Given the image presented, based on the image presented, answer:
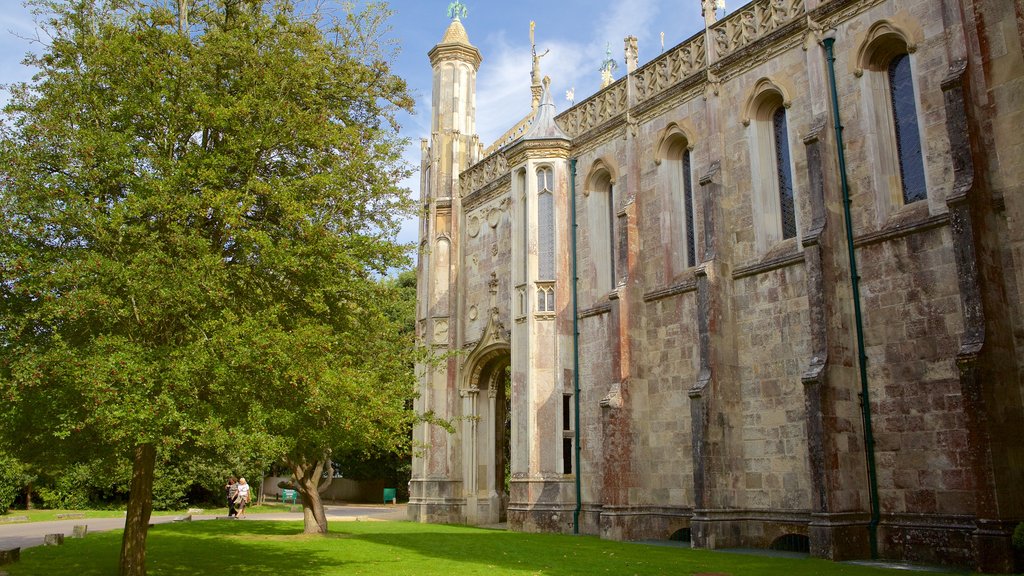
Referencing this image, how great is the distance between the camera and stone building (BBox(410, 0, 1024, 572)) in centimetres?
1339

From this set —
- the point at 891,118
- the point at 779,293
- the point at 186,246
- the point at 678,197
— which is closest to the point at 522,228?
the point at 678,197

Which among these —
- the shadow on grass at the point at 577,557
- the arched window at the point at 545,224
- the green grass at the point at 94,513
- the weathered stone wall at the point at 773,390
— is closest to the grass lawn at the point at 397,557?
the shadow on grass at the point at 577,557

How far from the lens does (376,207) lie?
1371 cm

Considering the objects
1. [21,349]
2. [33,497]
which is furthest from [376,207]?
[33,497]

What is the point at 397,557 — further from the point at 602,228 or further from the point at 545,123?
the point at 545,123

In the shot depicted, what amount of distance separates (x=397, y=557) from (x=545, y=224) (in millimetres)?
11660

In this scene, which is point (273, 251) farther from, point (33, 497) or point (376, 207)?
point (33, 497)

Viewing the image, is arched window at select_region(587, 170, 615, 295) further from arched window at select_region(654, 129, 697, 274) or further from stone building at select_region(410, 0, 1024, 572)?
arched window at select_region(654, 129, 697, 274)

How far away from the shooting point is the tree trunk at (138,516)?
12.0 m

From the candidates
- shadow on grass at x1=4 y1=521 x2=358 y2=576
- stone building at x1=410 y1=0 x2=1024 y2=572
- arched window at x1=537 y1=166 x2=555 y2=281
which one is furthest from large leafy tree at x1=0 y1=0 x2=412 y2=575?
arched window at x1=537 y1=166 x2=555 y2=281

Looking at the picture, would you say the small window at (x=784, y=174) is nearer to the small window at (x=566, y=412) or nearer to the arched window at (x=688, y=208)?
the arched window at (x=688, y=208)

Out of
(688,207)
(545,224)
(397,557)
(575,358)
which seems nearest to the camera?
(397,557)

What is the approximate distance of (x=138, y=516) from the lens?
12195 millimetres

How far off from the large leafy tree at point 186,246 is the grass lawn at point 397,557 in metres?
2.50
